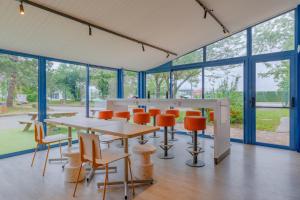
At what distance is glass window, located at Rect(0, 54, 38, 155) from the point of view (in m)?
3.90

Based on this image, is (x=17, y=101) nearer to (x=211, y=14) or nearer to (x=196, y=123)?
(x=196, y=123)

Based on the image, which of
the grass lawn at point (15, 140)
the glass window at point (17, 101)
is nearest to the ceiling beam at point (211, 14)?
the glass window at point (17, 101)

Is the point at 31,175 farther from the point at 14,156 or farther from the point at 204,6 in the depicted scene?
the point at 204,6

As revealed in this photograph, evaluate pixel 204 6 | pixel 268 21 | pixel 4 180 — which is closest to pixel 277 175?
pixel 204 6

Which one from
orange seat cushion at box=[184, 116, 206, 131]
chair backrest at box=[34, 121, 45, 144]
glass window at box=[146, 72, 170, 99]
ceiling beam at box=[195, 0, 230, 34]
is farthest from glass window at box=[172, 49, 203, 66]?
chair backrest at box=[34, 121, 45, 144]

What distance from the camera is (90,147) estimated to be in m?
2.19

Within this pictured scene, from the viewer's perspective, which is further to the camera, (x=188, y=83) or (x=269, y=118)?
(x=188, y=83)

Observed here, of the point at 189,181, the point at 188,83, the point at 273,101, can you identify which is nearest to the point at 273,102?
the point at 273,101

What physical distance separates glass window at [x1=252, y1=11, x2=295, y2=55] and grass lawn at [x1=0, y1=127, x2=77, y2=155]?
572 centimetres

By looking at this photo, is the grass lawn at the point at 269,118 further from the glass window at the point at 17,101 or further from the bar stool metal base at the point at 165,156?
the glass window at the point at 17,101

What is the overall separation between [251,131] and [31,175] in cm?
489

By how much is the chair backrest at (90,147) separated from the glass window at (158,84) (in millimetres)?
4387

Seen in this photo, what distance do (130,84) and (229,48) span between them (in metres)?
3.41

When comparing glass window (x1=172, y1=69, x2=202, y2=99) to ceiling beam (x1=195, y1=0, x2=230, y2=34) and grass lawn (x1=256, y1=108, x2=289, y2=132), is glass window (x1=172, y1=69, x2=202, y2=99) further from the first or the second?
grass lawn (x1=256, y1=108, x2=289, y2=132)
